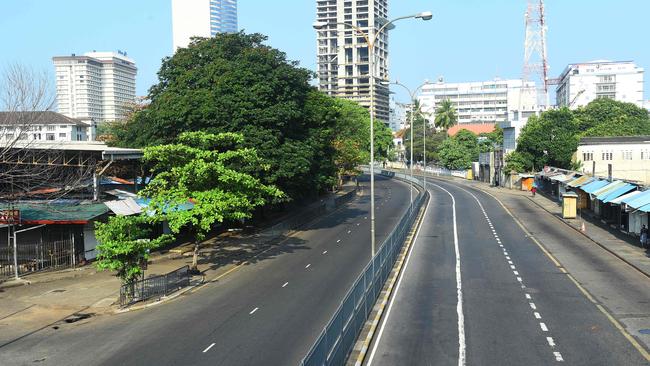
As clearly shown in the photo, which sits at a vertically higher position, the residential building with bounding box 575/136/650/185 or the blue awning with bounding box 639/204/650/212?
the residential building with bounding box 575/136/650/185

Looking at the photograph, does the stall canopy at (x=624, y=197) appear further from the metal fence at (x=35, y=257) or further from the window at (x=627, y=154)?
the window at (x=627, y=154)

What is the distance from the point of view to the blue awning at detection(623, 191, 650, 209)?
35531 mm

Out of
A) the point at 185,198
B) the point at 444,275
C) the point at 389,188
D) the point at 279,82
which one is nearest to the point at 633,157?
the point at 389,188

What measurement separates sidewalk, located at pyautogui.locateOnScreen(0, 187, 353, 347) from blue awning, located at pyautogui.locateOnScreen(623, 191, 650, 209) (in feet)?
76.7

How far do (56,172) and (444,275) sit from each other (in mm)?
25924

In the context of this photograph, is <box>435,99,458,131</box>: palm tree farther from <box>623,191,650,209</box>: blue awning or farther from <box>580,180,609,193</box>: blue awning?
<box>623,191,650,209</box>: blue awning

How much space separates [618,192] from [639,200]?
Answer: 6.40 metres

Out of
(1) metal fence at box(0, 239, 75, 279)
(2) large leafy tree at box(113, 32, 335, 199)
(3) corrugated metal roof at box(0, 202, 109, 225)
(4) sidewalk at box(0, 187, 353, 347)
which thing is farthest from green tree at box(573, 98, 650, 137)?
(1) metal fence at box(0, 239, 75, 279)

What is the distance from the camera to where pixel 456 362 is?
56.2 ft

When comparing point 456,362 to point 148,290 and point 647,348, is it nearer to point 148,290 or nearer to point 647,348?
point 647,348

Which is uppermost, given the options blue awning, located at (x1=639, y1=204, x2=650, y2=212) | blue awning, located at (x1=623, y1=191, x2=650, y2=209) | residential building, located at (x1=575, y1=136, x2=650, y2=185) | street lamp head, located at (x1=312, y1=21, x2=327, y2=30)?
street lamp head, located at (x1=312, y1=21, x2=327, y2=30)

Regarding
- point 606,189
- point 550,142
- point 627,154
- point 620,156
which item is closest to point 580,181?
point 606,189

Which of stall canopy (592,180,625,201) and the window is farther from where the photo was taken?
the window

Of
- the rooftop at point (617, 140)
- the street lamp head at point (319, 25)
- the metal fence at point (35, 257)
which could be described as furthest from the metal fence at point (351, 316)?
the rooftop at point (617, 140)
